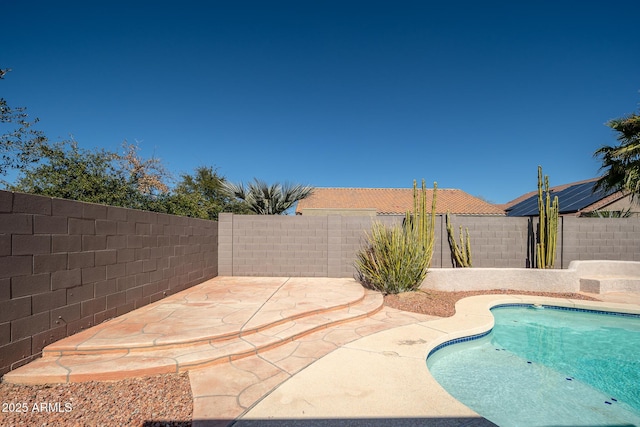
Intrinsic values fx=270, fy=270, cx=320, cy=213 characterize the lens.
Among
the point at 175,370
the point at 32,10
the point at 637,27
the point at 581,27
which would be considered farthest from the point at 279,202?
the point at 637,27

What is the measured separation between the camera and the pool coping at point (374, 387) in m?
2.06

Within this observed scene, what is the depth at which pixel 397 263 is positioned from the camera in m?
5.68

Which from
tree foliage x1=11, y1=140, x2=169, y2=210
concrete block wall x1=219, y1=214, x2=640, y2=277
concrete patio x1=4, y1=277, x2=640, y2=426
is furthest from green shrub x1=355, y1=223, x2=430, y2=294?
tree foliage x1=11, y1=140, x2=169, y2=210

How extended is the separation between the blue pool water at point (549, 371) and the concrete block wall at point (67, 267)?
426 cm

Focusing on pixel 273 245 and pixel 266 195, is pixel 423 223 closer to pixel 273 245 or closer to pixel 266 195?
pixel 273 245

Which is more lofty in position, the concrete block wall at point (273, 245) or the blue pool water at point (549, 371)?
the concrete block wall at point (273, 245)

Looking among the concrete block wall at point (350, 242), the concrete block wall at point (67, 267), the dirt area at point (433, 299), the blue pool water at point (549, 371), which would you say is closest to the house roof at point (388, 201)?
the concrete block wall at point (350, 242)

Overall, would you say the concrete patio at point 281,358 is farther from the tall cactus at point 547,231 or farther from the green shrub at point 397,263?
the tall cactus at point 547,231

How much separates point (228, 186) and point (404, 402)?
26.4ft

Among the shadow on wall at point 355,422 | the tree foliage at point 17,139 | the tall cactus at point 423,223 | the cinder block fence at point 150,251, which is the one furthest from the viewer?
the tree foliage at point 17,139

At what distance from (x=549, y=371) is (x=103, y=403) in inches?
189

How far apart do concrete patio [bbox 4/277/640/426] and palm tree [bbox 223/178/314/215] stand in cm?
435

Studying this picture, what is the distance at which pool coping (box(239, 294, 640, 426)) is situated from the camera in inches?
81.1

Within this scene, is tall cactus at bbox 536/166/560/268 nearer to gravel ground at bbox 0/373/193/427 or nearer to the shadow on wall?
the shadow on wall
